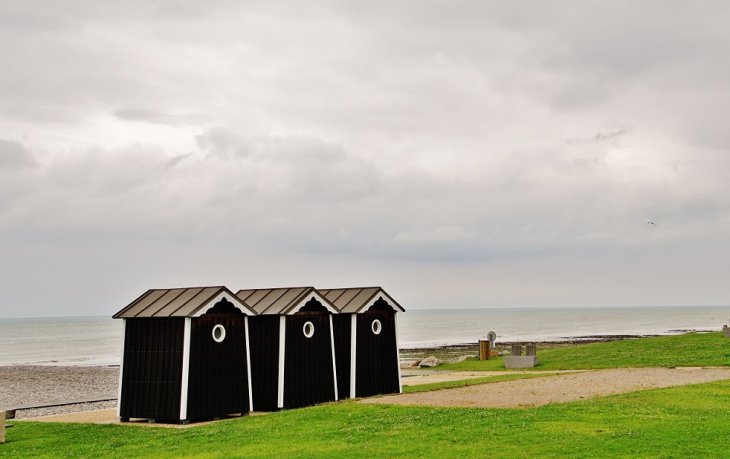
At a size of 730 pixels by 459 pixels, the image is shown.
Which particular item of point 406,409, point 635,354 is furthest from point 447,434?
point 635,354

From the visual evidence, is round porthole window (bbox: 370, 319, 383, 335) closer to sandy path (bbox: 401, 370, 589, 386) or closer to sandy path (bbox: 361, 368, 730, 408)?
sandy path (bbox: 361, 368, 730, 408)

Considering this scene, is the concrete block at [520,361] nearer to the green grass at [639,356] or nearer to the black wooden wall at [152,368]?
the green grass at [639,356]

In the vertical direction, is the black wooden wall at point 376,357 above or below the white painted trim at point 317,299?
below

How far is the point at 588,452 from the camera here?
554 inches

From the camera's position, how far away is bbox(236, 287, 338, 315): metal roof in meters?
25.9

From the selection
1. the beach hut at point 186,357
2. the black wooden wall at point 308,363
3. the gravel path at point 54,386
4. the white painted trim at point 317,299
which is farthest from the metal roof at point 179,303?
the gravel path at point 54,386

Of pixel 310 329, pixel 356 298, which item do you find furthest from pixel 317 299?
pixel 356 298

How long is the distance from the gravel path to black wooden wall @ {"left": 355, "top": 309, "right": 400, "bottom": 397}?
1196 cm

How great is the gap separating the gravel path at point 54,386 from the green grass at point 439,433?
9809mm

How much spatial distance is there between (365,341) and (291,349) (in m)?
3.87

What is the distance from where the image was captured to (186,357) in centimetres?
2288

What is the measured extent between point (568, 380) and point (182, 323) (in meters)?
15.0

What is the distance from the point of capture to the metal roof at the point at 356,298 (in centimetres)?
2855

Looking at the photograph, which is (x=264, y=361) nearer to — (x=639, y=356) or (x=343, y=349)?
(x=343, y=349)
